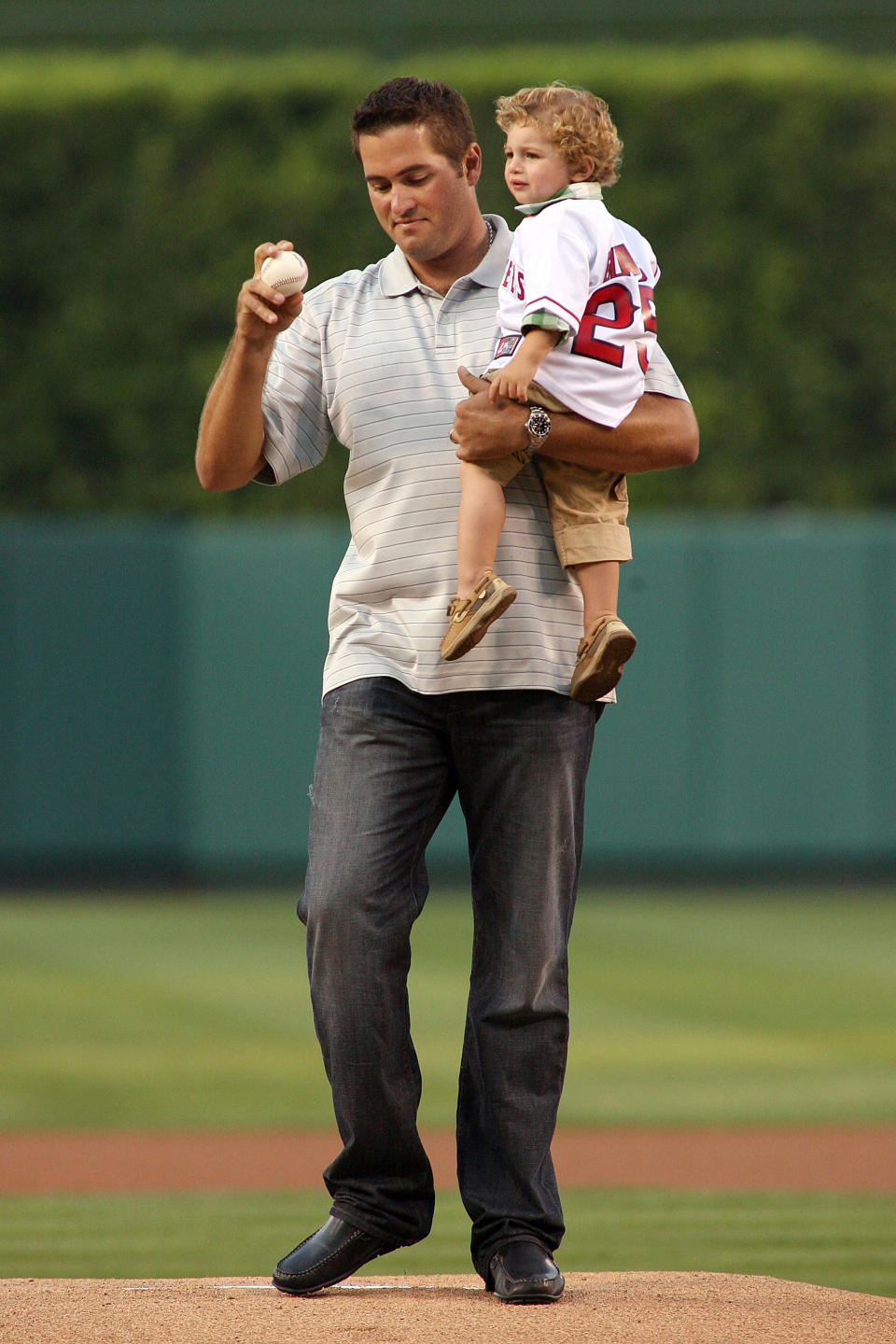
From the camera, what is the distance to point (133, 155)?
14.7m

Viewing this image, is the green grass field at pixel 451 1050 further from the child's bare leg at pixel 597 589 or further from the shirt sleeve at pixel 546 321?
the shirt sleeve at pixel 546 321

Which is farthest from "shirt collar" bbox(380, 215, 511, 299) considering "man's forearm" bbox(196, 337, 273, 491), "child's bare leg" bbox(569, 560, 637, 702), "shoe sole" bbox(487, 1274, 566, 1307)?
"shoe sole" bbox(487, 1274, 566, 1307)

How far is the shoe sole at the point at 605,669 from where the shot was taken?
137 inches

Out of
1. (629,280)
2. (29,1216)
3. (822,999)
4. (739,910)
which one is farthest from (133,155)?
(629,280)

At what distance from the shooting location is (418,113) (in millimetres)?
3473

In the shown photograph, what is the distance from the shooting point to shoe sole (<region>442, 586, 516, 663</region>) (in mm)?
3369

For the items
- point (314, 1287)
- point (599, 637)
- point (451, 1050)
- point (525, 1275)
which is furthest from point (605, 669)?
point (451, 1050)

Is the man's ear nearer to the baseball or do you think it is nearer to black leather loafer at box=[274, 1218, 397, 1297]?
the baseball

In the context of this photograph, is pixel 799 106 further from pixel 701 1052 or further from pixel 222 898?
pixel 701 1052

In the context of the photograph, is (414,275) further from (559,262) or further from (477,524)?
(477,524)

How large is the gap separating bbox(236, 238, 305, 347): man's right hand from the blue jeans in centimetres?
64

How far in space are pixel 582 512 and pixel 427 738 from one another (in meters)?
0.49

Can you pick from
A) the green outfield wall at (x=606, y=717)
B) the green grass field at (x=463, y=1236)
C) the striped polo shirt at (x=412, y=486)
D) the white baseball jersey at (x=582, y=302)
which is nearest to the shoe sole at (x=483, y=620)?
the striped polo shirt at (x=412, y=486)

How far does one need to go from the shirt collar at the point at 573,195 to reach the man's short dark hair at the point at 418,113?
0.16 meters
